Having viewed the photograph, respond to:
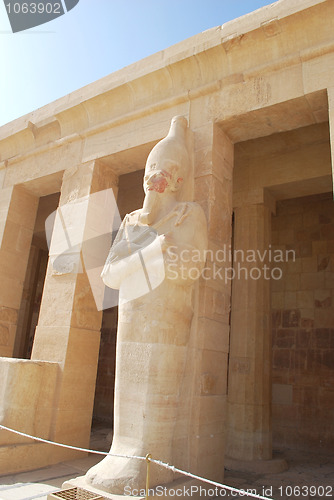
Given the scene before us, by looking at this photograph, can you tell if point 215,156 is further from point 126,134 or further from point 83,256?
point 83,256

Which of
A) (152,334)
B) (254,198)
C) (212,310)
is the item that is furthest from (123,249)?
(254,198)

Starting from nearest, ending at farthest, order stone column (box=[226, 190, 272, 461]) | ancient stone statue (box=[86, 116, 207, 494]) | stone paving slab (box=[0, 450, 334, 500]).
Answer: ancient stone statue (box=[86, 116, 207, 494])
stone paving slab (box=[0, 450, 334, 500])
stone column (box=[226, 190, 272, 461])

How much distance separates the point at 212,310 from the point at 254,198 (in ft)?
7.89

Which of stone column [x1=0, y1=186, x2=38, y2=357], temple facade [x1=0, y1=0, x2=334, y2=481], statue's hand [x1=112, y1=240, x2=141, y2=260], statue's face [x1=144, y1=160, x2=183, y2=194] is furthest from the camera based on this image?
stone column [x1=0, y1=186, x2=38, y2=357]

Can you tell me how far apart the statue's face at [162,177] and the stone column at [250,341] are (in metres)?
2.19

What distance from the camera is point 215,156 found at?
3.96 meters

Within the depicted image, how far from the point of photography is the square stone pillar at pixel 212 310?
11.0 ft

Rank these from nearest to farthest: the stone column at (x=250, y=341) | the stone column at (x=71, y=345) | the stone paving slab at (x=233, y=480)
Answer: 1. the stone paving slab at (x=233, y=480)
2. the stone column at (x=71, y=345)
3. the stone column at (x=250, y=341)

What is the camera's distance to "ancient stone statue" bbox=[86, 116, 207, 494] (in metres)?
2.97

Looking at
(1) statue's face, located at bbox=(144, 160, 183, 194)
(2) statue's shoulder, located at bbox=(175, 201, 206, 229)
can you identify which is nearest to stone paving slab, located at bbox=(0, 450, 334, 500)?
(2) statue's shoulder, located at bbox=(175, 201, 206, 229)

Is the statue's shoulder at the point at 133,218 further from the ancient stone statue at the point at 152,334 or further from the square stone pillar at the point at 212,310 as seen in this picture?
the square stone pillar at the point at 212,310

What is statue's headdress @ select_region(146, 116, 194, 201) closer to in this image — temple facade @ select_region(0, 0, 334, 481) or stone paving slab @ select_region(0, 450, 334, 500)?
temple facade @ select_region(0, 0, 334, 481)

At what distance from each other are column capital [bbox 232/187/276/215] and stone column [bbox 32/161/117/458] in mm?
1983

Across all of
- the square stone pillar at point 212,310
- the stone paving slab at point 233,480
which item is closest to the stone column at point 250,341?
the stone paving slab at point 233,480
